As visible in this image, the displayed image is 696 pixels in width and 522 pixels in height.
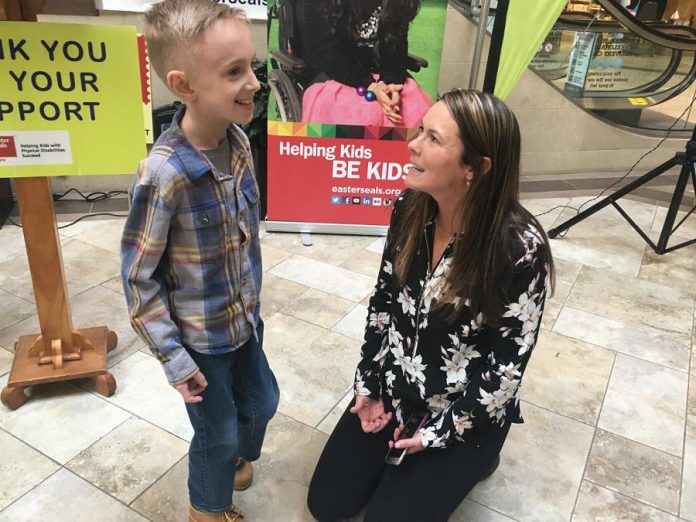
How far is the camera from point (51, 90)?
1688mm

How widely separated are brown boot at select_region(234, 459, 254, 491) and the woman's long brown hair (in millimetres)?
800

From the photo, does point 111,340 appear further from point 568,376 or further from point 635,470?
point 635,470

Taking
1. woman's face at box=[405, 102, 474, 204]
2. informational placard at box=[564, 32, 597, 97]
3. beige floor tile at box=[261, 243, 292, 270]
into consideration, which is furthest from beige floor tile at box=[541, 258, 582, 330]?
informational placard at box=[564, 32, 597, 97]

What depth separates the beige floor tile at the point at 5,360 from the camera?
216cm

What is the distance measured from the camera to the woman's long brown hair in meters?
1.25

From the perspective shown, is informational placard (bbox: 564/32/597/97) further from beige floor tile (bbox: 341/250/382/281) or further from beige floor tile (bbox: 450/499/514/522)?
beige floor tile (bbox: 450/499/514/522)

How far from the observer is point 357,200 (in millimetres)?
3467

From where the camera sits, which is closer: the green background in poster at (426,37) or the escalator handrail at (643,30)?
the green background in poster at (426,37)

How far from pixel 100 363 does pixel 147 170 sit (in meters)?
1.25

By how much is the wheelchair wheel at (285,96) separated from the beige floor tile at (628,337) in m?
1.82

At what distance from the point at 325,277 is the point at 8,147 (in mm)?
1634

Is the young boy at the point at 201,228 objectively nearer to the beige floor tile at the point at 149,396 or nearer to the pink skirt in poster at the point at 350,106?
the beige floor tile at the point at 149,396

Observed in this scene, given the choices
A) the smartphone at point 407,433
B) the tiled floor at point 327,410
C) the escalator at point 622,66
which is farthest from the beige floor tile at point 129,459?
the escalator at point 622,66

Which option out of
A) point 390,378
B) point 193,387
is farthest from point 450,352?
point 193,387
